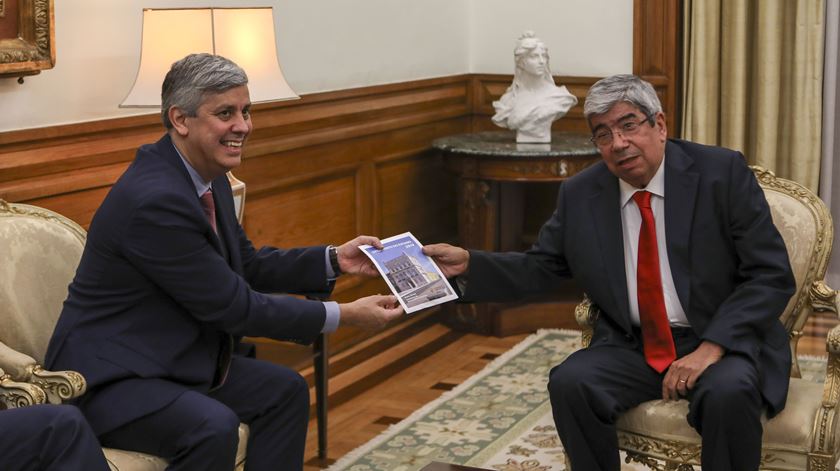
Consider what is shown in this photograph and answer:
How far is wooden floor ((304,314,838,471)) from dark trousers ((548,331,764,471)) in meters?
1.30

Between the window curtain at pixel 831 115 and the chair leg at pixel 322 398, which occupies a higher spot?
the window curtain at pixel 831 115

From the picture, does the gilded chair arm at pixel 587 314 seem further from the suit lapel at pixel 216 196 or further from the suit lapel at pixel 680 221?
the suit lapel at pixel 216 196

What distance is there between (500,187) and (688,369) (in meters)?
2.92

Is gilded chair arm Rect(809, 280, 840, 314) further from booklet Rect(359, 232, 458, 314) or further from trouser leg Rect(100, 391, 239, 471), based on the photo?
trouser leg Rect(100, 391, 239, 471)

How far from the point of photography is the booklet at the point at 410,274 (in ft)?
10.8

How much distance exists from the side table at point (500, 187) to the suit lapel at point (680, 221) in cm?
217

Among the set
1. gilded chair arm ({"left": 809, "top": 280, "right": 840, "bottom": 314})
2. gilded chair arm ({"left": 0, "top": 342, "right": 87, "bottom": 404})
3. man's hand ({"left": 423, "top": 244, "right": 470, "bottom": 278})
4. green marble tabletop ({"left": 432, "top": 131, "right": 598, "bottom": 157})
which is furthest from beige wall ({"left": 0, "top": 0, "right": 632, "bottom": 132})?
gilded chair arm ({"left": 809, "top": 280, "right": 840, "bottom": 314})

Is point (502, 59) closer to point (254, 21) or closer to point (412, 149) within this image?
point (412, 149)

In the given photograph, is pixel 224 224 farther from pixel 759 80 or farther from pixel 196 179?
pixel 759 80

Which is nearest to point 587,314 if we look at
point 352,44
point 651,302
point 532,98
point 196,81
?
point 651,302

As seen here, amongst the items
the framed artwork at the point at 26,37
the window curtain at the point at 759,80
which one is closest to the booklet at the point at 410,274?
the framed artwork at the point at 26,37

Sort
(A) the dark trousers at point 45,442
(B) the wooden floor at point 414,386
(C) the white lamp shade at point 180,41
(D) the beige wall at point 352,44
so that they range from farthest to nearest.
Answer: (B) the wooden floor at point 414,386
(D) the beige wall at point 352,44
(C) the white lamp shade at point 180,41
(A) the dark trousers at point 45,442

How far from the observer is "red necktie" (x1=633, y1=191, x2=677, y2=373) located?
3285 millimetres

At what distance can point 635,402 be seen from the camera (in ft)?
10.6
